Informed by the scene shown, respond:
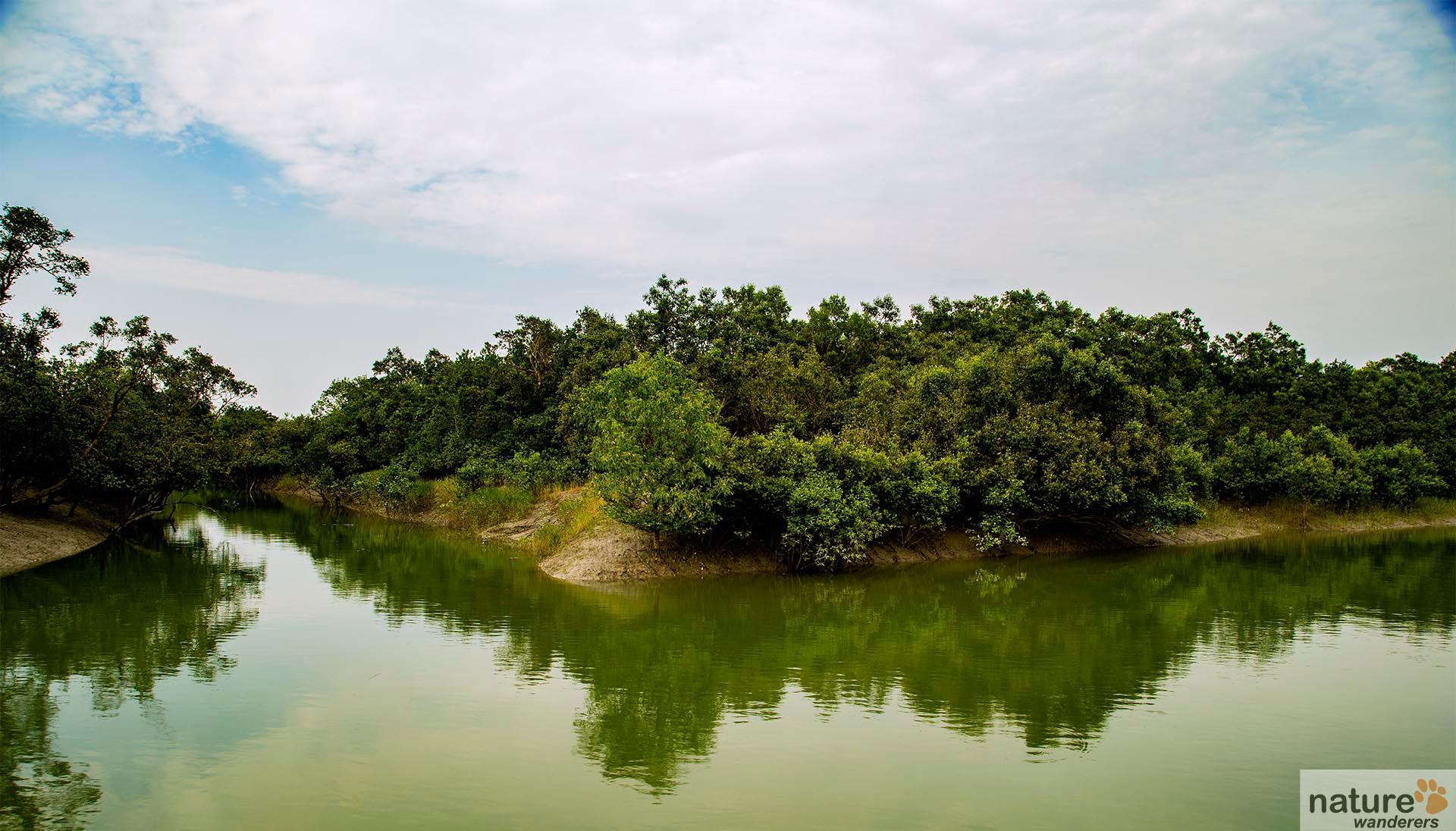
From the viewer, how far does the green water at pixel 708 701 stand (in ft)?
33.4

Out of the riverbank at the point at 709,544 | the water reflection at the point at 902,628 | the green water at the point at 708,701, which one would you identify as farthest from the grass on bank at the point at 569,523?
the green water at the point at 708,701

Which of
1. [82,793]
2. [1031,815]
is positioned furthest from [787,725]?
[82,793]

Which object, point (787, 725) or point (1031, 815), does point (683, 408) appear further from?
point (1031, 815)

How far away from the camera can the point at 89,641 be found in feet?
58.4

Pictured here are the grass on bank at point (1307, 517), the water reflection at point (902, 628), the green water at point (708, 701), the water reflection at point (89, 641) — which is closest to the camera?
the green water at point (708, 701)

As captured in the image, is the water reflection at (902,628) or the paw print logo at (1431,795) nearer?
the paw print logo at (1431,795)

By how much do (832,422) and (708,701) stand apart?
2253 cm

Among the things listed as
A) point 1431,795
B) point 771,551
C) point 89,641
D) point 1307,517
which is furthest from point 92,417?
point 1307,517

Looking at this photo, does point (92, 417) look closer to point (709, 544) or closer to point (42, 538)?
point (42, 538)

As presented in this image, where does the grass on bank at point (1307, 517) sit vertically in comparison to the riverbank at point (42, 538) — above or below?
above

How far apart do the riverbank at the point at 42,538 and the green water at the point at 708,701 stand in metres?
2.38

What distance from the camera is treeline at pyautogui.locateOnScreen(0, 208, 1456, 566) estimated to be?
1054 inches

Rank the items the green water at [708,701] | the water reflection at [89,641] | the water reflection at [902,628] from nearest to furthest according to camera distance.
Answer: the green water at [708,701] → the water reflection at [89,641] → the water reflection at [902,628]

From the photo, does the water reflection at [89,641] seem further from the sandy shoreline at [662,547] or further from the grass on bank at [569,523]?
the grass on bank at [569,523]
